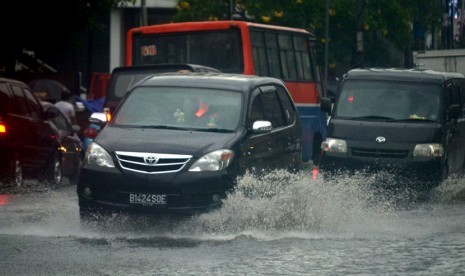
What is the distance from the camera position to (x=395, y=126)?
63.2 feet

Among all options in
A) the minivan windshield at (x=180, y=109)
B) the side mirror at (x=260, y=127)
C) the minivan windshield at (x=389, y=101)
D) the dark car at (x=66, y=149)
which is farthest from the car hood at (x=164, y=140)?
the dark car at (x=66, y=149)

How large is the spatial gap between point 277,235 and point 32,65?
70.9ft

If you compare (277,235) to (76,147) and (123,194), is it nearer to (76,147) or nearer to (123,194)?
(123,194)

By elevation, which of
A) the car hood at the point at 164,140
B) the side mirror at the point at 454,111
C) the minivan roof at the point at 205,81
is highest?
the minivan roof at the point at 205,81

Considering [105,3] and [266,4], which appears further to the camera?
[266,4]

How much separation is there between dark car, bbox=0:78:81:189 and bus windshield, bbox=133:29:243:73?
14.2 ft

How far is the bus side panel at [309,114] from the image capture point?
2877 centimetres

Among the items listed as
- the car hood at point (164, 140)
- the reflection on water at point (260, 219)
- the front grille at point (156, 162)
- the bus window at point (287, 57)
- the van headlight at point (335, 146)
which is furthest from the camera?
the bus window at point (287, 57)

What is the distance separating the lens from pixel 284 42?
2930cm

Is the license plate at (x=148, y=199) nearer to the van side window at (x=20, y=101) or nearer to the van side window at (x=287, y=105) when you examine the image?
the van side window at (x=287, y=105)

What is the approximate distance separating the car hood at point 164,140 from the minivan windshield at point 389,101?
19.0ft

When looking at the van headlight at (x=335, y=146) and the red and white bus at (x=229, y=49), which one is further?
the red and white bus at (x=229, y=49)

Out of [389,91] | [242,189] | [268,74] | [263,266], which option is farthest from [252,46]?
[263,266]

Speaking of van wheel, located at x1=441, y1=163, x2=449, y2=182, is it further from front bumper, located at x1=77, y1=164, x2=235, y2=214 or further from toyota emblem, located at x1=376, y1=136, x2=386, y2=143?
front bumper, located at x1=77, y1=164, x2=235, y2=214
